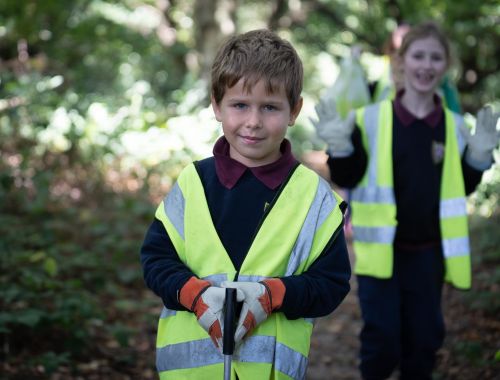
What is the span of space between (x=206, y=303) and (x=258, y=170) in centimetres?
59

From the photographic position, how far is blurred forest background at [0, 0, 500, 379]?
17.2 feet

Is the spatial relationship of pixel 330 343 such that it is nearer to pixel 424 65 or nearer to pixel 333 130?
pixel 333 130

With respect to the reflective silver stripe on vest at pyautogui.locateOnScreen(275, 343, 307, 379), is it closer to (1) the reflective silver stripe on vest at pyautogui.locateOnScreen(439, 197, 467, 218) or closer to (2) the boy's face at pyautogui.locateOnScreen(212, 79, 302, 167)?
(2) the boy's face at pyautogui.locateOnScreen(212, 79, 302, 167)

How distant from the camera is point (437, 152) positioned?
448 cm

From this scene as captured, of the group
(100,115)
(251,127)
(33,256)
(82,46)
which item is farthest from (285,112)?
(82,46)

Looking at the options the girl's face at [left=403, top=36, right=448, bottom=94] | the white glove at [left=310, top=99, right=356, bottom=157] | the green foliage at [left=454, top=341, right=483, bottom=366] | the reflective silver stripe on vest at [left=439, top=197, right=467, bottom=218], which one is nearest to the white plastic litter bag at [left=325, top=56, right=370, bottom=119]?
the girl's face at [left=403, top=36, right=448, bottom=94]

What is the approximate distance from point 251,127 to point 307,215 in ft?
1.31

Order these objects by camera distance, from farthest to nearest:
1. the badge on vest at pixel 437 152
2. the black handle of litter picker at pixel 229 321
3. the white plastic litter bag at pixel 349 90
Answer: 1. the white plastic litter bag at pixel 349 90
2. the badge on vest at pixel 437 152
3. the black handle of litter picker at pixel 229 321

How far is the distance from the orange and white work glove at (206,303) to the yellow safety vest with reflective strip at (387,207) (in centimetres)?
189

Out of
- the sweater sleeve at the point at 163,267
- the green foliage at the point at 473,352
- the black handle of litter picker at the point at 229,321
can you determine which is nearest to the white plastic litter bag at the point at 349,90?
the green foliage at the point at 473,352

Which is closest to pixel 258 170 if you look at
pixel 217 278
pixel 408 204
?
pixel 217 278

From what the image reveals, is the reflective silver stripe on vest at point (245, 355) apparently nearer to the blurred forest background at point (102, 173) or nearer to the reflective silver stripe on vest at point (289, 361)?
the reflective silver stripe on vest at point (289, 361)

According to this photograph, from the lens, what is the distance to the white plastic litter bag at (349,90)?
6.09m

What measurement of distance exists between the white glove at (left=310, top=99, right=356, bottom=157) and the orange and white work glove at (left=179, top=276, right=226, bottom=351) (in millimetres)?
1817
